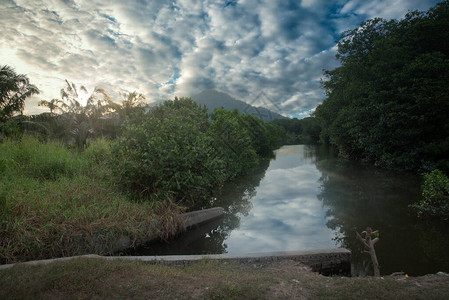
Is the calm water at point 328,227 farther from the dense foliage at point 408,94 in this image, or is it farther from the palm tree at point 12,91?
the palm tree at point 12,91

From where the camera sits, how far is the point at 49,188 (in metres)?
6.15

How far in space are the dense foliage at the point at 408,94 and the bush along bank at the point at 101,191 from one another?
12.8m

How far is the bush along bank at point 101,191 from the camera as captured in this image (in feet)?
15.6

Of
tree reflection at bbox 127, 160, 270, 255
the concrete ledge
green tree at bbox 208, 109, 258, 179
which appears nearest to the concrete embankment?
tree reflection at bbox 127, 160, 270, 255

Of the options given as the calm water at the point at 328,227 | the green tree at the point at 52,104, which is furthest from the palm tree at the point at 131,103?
the calm water at the point at 328,227

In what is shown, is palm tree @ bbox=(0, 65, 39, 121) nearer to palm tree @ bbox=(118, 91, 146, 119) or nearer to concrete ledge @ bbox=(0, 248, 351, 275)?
palm tree @ bbox=(118, 91, 146, 119)

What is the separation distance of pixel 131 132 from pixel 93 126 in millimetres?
17118

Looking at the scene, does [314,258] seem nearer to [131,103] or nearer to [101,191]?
[101,191]

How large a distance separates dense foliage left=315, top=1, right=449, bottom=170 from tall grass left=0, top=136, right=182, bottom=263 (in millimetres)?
14713

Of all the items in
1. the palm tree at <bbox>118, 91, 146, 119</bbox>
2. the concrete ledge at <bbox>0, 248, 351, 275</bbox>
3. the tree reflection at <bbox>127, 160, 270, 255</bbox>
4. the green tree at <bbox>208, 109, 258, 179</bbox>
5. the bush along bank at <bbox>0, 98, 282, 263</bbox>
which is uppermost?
the palm tree at <bbox>118, 91, 146, 119</bbox>

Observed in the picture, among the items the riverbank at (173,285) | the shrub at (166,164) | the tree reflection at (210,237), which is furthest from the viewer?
the shrub at (166,164)

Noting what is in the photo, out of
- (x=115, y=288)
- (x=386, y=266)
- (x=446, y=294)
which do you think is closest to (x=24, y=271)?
(x=115, y=288)

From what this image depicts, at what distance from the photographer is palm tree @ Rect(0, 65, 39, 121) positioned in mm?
18531

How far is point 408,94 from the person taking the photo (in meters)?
13.7
